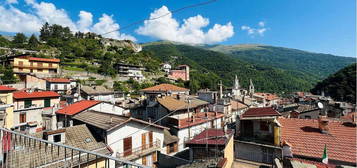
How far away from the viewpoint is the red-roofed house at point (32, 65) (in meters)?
40.4

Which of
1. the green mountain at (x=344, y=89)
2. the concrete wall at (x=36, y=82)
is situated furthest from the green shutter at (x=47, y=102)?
the green mountain at (x=344, y=89)

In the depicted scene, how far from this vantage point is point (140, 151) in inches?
508

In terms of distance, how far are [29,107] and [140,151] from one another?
17.1 m

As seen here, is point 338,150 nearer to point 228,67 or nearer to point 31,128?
point 31,128

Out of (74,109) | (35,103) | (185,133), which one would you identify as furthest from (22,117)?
(185,133)

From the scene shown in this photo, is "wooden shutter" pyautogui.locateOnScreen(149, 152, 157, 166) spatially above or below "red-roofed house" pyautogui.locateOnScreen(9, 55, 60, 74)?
below

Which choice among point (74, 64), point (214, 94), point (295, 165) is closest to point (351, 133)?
point (295, 165)

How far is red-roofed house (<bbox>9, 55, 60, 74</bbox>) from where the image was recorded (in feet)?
132

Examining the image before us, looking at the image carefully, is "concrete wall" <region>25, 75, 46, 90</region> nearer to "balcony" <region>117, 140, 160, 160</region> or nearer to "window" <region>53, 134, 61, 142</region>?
"window" <region>53, 134, 61, 142</region>

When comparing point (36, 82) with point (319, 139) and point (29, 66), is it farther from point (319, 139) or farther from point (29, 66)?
point (319, 139)

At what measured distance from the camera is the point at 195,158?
1066 centimetres

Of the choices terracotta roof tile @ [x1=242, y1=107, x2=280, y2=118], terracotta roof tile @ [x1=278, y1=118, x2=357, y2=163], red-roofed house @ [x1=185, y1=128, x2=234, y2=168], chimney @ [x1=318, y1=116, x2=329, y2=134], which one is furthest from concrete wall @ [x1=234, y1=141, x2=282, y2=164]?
chimney @ [x1=318, y1=116, x2=329, y2=134]

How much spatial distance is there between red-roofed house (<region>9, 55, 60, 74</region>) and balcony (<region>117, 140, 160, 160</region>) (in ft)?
143

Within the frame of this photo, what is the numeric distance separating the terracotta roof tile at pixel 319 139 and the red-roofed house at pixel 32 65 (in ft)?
174
